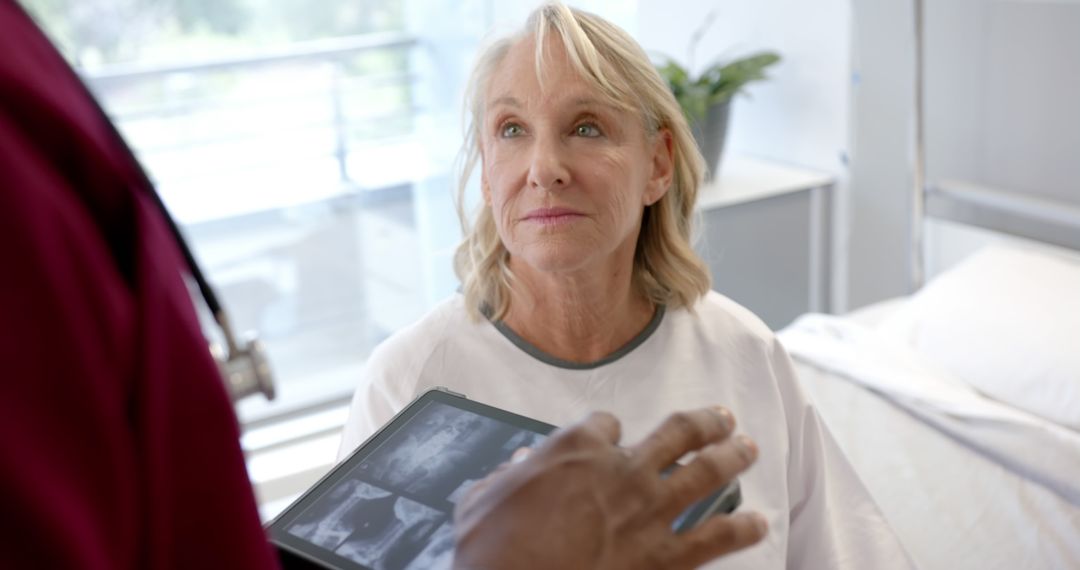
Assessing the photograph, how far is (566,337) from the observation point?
1.31 meters

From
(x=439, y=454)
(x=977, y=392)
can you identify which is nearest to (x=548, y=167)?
(x=439, y=454)

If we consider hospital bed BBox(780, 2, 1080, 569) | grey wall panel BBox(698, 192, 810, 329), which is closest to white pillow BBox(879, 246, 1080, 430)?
hospital bed BBox(780, 2, 1080, 569)

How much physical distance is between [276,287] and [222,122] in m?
0.56

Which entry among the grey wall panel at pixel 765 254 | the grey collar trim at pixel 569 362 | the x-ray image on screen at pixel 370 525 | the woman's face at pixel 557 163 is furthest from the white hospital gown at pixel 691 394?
the grey wall panel at pixel 765 254

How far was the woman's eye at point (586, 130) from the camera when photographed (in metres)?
1.28

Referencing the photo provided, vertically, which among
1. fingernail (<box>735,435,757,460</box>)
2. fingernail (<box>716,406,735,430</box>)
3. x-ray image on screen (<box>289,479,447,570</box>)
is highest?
fingernail (<box>716,406,735,430</box>)

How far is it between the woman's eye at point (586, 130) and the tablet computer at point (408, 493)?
17.7 inches

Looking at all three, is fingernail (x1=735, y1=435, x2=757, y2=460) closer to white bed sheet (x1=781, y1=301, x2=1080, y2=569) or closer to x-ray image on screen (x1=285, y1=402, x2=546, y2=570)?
x-ray image on screen (x1=285, y1=402, x2=546, y2=570)

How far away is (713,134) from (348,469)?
2.08m

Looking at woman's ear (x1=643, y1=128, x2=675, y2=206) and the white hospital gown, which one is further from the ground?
woman's ear (x1=643, y1=128, x2=675, y2=206)

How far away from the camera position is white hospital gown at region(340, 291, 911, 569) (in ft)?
4.11

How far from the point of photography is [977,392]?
2086mm

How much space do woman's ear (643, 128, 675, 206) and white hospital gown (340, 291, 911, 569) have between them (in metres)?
0.16

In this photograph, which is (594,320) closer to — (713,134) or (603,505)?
(603,505)
